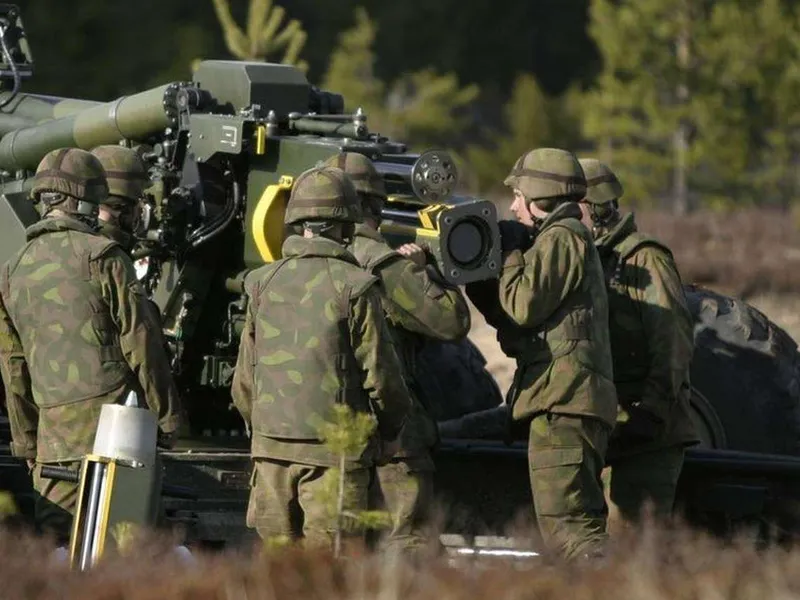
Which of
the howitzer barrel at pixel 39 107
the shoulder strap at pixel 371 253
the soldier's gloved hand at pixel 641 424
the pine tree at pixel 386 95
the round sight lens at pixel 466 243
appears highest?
the pine tree at pixel 386 95

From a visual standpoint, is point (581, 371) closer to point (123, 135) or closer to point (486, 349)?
point (123, 135)

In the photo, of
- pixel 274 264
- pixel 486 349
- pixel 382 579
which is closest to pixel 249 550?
pixel 274 264

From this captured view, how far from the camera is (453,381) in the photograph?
11.0 metres

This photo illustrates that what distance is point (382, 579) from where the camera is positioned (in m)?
6.02

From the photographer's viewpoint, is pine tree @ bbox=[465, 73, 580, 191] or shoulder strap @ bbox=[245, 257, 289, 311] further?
pine tree @ bbox=[465, 73, 580, 191]

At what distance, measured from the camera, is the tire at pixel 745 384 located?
10.2 metres

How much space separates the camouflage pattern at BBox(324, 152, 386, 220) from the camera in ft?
26.9

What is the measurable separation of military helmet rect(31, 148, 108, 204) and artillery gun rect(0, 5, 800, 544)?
33.4 inches


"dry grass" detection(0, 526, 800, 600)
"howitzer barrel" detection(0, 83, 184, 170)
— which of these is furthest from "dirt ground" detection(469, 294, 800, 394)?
"dry grass" detection(0, 526, 800, 600)

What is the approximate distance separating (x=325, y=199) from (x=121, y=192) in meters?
1.17

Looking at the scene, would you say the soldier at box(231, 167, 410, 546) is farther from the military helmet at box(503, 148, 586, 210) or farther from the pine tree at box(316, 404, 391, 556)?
the military helmet at box(503, 148, 586, 210)

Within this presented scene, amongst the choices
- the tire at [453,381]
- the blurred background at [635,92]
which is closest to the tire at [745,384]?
the tire at [453,381]

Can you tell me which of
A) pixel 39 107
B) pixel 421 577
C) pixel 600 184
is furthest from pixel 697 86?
pixel 421 577

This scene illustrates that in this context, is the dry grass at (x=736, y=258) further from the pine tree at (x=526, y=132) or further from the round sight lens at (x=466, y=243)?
the pine tree at (x=526, y=132)
